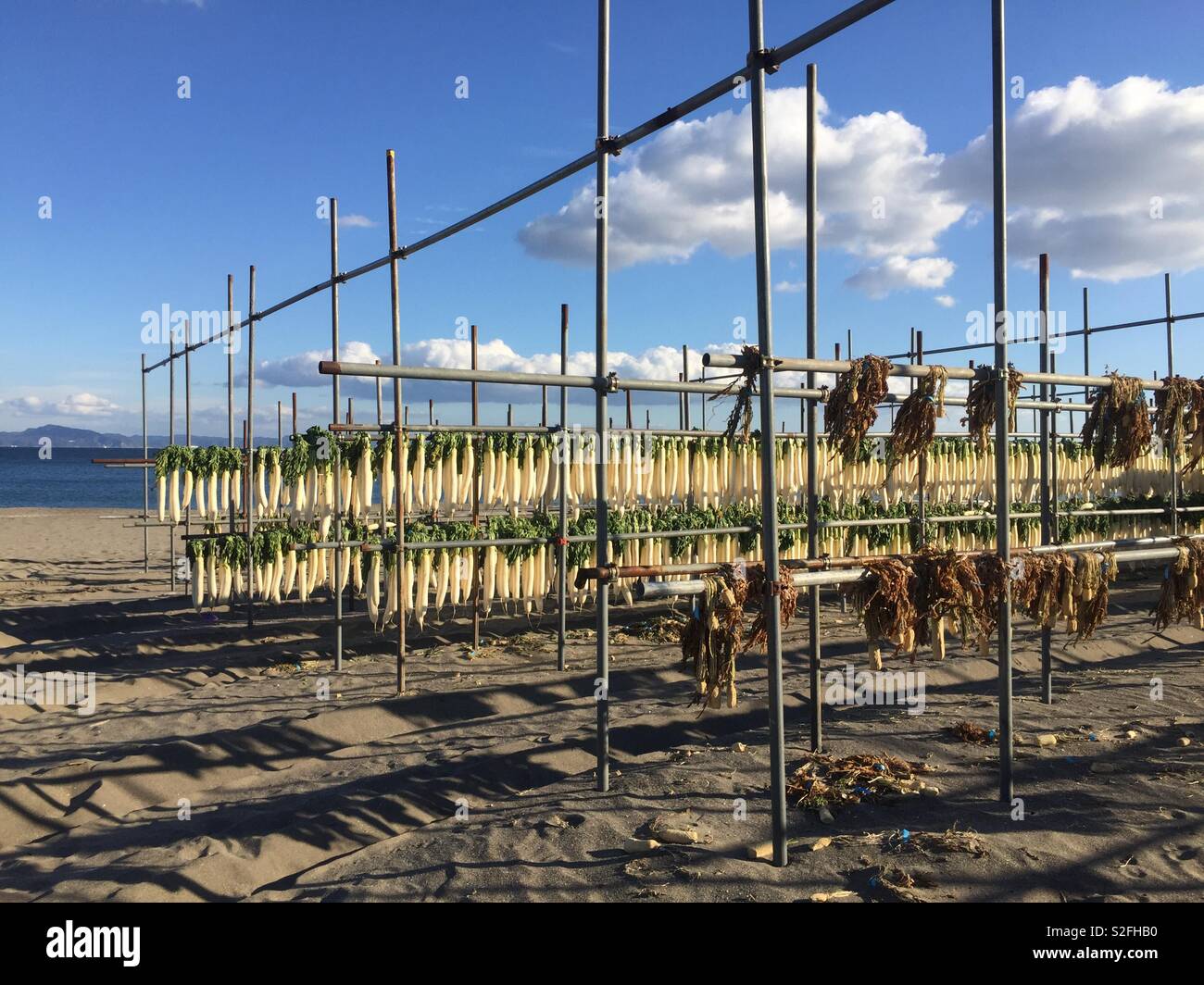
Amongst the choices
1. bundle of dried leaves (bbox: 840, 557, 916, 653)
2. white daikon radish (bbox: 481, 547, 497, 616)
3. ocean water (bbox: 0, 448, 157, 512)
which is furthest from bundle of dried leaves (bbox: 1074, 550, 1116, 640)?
ocean water (bbox: 0, 448, 157, 512)

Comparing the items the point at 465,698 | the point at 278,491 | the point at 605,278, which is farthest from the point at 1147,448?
the point at 278,491

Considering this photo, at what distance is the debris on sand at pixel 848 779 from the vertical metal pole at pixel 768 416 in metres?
0.90

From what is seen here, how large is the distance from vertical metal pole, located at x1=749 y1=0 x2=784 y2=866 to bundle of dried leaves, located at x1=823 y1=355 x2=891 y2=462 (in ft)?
4.66

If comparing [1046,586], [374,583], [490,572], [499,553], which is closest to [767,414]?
[1046,586]

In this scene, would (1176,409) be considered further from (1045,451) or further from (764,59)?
(764,59)

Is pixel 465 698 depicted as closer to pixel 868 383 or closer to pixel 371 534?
pixel 371 534

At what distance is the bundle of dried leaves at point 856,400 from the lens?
6.23 m

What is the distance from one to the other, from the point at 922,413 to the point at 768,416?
195cm

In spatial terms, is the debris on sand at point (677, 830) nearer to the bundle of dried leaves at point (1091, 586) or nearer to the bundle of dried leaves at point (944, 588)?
the bundle of dried leaves at point (944, 588)

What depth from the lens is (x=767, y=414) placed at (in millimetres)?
5066

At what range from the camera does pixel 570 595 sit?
1291 cm

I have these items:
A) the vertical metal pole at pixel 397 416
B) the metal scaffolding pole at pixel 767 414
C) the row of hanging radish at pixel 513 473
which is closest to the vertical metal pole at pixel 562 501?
the row of hanging radish at pixel 513 473

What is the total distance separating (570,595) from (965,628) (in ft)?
25.0
